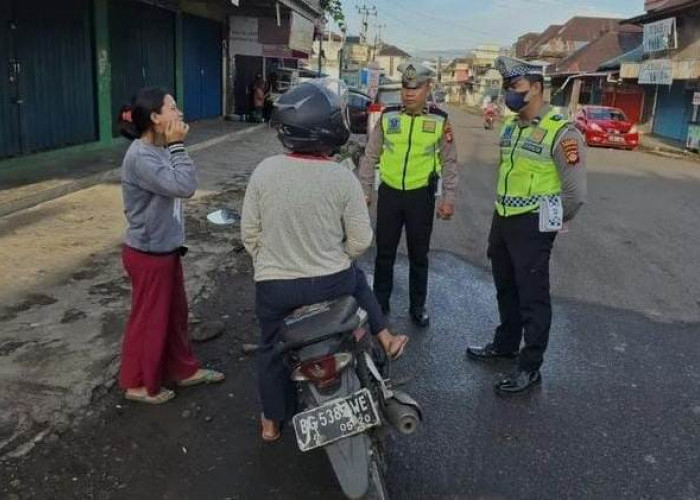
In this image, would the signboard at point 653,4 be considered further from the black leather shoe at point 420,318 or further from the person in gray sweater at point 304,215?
the person in gray sweater at point 304,215

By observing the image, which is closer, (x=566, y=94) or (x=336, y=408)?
(x=336, y=408)

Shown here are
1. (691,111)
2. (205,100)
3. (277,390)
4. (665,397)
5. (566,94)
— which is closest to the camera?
(277,390)

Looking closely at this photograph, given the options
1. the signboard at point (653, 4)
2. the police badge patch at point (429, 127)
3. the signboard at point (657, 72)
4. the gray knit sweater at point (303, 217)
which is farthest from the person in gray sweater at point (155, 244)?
the signboard at point (653, 4)

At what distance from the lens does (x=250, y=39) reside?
20.7m

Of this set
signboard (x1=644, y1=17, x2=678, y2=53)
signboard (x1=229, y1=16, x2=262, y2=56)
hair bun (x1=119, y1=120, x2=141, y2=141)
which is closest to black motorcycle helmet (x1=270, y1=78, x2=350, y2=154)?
hair bun (x1=119, y1=120, x2=141, y2=141)

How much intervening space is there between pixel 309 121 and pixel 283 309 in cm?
79

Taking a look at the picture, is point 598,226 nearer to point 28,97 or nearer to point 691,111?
point 28,97

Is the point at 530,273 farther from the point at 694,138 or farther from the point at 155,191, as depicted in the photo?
the point at 694,138

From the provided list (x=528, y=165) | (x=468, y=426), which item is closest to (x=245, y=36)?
(x=528, y=165)

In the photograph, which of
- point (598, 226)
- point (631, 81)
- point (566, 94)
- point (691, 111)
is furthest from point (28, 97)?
point (566, 94)

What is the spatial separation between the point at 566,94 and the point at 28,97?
146 ft

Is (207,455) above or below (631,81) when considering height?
below

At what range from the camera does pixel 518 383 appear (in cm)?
407

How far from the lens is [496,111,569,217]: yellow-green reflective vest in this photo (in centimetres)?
385
